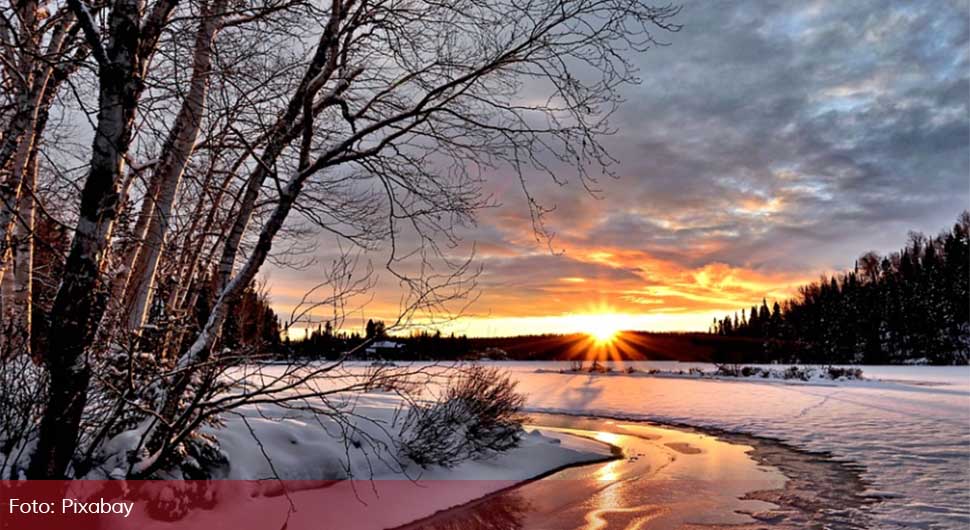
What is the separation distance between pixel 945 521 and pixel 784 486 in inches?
89.4

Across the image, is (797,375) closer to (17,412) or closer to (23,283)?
(23,283)

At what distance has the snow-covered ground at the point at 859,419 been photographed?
8.08 metres

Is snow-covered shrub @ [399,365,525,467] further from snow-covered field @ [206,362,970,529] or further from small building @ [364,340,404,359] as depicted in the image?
small building @ [364,340,404,359]

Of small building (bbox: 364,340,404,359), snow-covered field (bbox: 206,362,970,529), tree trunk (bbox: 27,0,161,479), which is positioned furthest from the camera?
snow-covered field (bbox: 206,362,970,529)

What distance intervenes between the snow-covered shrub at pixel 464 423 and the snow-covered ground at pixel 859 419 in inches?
229

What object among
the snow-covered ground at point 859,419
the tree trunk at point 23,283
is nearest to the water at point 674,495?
the snow-covered ground at point 859,419

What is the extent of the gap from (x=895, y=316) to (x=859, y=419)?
213ft

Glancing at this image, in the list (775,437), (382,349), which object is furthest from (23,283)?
(775,437)

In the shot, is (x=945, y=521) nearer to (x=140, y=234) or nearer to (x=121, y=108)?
(x=121, y=108)

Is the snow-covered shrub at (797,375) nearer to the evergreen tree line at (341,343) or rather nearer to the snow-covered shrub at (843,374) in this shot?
the snow-covered shrub at (843,374)

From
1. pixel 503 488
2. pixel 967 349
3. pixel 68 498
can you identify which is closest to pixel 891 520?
pixel 503 488

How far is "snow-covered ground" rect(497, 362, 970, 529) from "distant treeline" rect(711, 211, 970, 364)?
4480 centimetres

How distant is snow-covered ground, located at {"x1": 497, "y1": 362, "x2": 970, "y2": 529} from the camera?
318 inches

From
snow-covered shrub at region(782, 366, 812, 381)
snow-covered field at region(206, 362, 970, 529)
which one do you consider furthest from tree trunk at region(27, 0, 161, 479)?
snow-covered shrub at region(782, 366, 812, 381)
